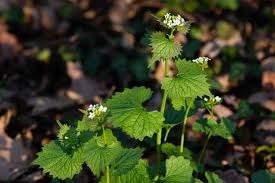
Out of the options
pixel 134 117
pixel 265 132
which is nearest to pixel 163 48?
pixel 134 117

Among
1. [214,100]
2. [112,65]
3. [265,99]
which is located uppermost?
[112,65]

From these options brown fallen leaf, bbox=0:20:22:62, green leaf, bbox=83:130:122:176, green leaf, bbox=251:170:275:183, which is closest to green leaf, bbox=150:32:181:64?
green leaf, bbox=83:130:122:176

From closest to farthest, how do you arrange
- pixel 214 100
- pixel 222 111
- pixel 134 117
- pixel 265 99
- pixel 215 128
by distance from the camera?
pixel 134 117 < pixel 214 100 < pixel 215 128 < pixel 222 111 < pixel 265 99

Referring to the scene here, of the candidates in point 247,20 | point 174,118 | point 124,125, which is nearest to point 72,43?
point 247,20

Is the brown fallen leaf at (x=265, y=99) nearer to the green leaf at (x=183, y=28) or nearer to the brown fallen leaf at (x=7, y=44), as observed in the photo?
the green leaf at (x=183, y=28)

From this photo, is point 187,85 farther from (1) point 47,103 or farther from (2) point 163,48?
(1) point 47,103

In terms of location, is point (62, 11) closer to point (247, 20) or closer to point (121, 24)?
point (121, 24)

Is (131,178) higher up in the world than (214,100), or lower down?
lower down
